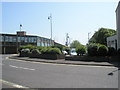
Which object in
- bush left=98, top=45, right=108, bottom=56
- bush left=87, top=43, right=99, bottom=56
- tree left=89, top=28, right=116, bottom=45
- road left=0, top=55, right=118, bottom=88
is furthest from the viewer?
tree left=89, top=28, right=116, bottom=45

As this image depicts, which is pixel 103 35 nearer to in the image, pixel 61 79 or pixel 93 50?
pixel 93 50

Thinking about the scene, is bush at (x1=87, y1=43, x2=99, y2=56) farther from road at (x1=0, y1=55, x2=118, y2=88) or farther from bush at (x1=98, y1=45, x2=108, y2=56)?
road at (x1=0, y1=55, x2=118, y2=88)

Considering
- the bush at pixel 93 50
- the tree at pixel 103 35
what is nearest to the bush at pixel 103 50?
the bush at pixel 93 50

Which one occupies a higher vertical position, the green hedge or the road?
the green hedge

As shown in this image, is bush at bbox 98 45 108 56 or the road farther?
bush at bbox 98 45 108 56

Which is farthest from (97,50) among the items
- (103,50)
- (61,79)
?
Answer: (61,79)

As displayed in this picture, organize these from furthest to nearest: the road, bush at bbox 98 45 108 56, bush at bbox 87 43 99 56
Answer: bush at bbox 87 43 99 56 → bush at bbox 98 45 108 56 → the road

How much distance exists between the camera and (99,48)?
20.6 meters

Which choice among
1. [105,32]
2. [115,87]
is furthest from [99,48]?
[105,32]

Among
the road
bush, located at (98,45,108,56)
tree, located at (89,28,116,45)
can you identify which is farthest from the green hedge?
tree, located at (89,28,116,45)

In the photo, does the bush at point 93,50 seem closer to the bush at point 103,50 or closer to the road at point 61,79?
the bush at point 103,50

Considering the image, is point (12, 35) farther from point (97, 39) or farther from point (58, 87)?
point (58, 87)

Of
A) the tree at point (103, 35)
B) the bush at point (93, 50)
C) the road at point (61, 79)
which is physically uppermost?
the tree at point (103, 35)

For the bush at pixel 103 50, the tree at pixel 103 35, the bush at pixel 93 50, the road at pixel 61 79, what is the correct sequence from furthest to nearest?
the tree at pixel 103 35
the bush at pixel 93 50
the bush at pixel 103 50
the road at pixel 61 79
